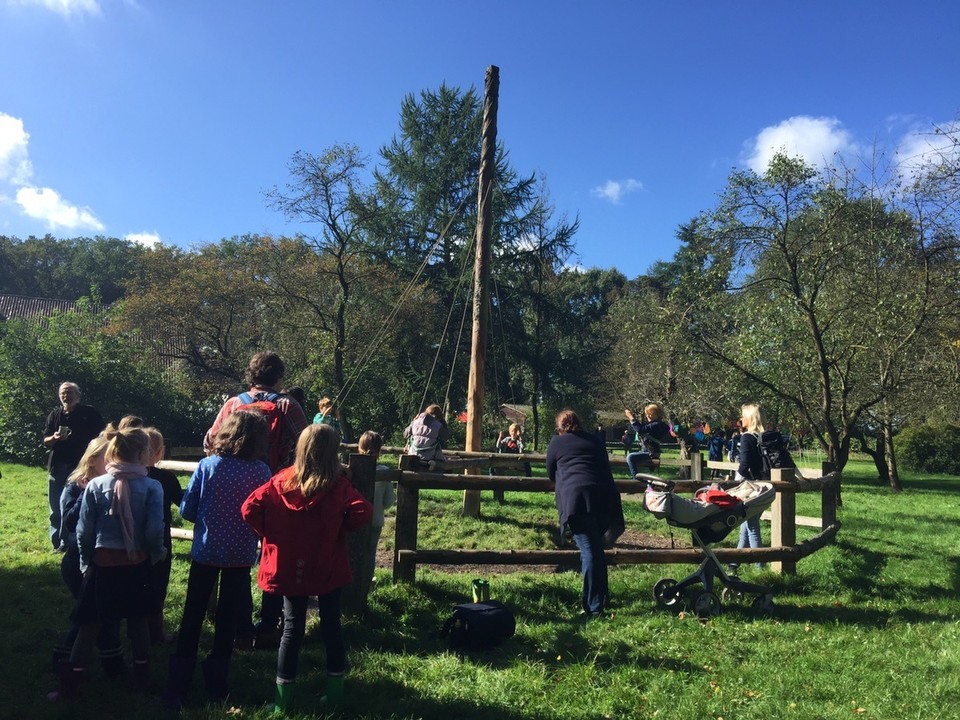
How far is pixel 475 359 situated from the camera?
11766mm

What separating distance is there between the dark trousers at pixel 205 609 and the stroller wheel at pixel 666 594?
12.2ft

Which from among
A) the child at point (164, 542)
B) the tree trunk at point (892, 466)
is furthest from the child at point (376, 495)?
the tree trunk at point (892, 466)

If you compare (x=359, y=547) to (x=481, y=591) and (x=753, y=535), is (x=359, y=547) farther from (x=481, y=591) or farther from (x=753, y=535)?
(x=753, y=535)

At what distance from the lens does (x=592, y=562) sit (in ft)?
19.0

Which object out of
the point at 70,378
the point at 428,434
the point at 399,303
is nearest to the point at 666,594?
the point at 428,434

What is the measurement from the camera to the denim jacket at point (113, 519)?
4.05 metres

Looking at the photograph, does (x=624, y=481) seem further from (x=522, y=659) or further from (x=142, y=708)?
(x=142, y=708)

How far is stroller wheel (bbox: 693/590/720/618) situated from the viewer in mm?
5902

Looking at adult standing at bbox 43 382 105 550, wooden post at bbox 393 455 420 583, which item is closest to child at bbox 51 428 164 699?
wooden post at bbox 393 455 420 583

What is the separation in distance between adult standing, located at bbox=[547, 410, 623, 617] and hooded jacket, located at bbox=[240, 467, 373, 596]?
2379 millimetres

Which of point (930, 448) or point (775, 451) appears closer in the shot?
point (775, 451)

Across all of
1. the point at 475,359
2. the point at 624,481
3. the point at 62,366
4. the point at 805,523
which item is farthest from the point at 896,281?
the point at 62,366

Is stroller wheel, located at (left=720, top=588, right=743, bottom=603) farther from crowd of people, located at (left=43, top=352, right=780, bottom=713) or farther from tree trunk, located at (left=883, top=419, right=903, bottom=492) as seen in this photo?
tree trunk, located at (left=883, top=419, right=903, bottom=492)

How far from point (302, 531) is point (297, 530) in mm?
28
